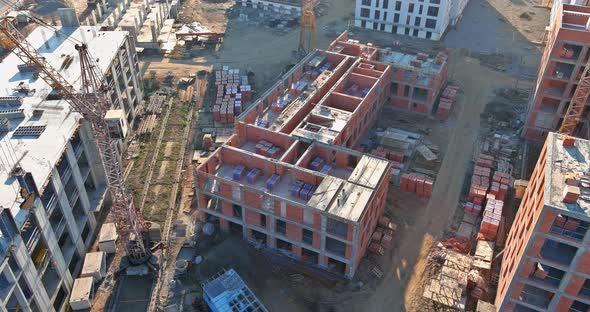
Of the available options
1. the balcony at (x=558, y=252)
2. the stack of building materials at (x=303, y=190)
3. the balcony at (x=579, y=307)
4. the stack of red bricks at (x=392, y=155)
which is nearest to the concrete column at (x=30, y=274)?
the stack of building materials at (x=303, y=190)

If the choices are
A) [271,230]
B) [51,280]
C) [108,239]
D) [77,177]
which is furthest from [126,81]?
[271,230]

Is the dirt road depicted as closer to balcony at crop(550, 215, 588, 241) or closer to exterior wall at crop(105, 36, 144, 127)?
balcony at crop(550, 215, 588, 241)

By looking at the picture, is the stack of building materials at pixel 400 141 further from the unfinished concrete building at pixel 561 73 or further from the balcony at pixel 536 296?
the balcony at pixel 536 296

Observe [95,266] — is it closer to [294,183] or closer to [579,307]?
[294,183]

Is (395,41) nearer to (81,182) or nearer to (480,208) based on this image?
(480,208)

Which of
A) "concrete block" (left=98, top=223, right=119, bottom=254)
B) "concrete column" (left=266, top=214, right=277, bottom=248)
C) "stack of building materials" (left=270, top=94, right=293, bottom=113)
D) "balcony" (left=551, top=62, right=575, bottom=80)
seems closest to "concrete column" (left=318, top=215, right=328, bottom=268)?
"concrete column" (left=266, top=214, right=277, bottom=248)

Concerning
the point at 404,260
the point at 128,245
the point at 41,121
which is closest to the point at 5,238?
the point at 128,245

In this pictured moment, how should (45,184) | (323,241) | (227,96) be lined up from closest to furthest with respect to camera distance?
(45,184) → (323,241) → (227,96)
